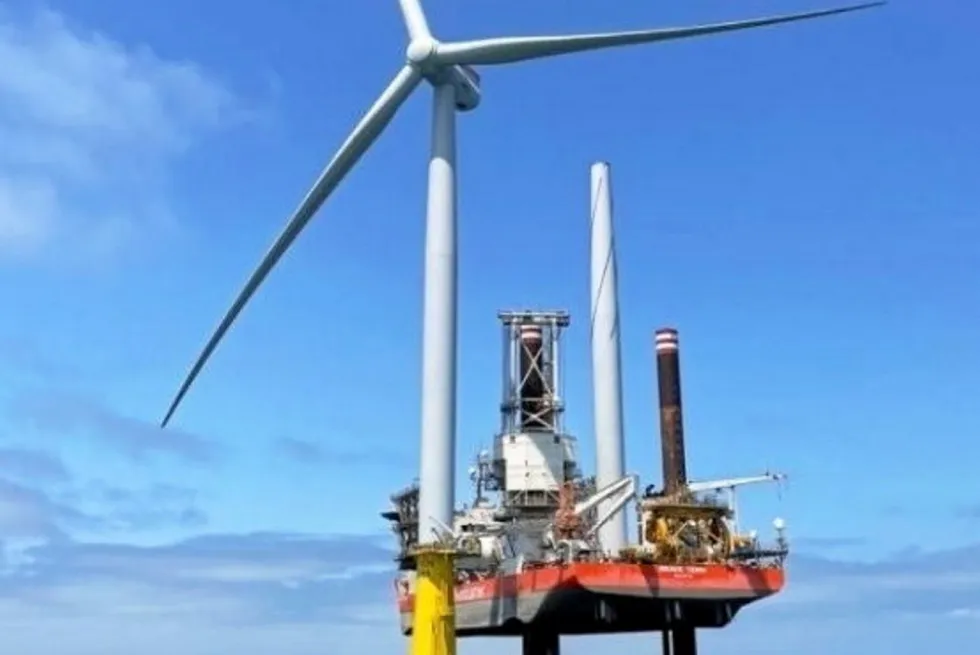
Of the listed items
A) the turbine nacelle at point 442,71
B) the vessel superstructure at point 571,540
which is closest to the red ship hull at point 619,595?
the vessel superstructure at point 571,540

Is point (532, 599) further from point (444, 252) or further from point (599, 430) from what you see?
point (444, 252)

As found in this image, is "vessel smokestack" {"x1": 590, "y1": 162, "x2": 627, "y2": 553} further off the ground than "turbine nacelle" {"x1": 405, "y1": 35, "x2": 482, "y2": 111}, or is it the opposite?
"turbine nacelle" {"x1": 405, "y1": 35, "x2": 482, "y2": 111}

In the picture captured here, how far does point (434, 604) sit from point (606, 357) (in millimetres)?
18635

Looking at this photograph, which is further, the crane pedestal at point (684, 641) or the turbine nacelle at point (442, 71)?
the crane pedestal at point (684, 641)

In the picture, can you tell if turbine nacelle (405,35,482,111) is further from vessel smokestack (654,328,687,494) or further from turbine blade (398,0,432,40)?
vessel smokestack (654,328,687,494)

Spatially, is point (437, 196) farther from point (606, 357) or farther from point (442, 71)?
point (606, 357)

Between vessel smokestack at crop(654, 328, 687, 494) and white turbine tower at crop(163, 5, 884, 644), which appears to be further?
vessel smokestack at crop(654, 328, 687, 494)

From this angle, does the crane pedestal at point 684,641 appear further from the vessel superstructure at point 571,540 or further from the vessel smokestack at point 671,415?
the vessel smokestack at point 671,415

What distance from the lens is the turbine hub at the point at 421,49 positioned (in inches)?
1898

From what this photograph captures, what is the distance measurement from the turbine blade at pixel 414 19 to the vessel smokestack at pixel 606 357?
55.2 feet

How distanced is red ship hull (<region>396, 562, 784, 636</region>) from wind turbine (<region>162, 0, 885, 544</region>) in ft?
25.4

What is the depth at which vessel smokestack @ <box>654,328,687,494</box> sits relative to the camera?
56656 millimetres

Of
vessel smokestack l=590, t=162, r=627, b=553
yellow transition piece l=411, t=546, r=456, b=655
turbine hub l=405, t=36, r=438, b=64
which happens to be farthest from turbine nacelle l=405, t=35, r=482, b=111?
yellow transition piece l=411, t=546, r=456, b=655

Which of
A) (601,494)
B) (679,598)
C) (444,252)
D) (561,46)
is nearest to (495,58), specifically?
(561,46)
